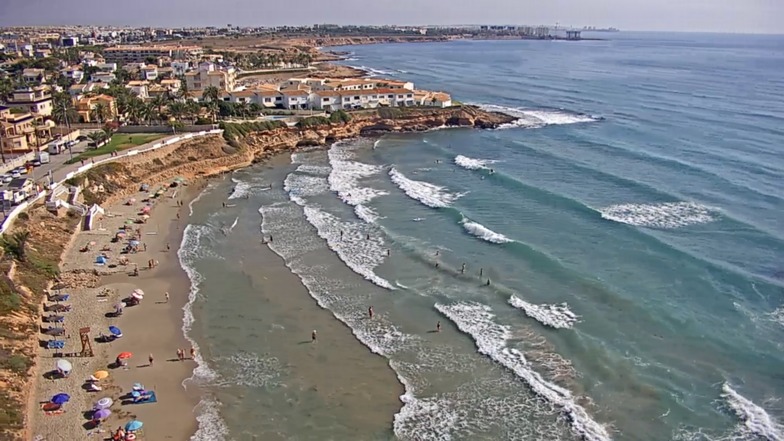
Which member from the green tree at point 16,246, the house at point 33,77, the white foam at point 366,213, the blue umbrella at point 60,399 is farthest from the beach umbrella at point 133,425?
the house at point 33,77

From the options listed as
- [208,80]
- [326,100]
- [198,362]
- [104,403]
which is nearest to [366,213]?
[198,362]

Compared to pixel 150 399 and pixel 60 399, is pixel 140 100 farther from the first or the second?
pixel 150 399

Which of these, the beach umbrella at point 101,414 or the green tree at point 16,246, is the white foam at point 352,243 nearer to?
the beach umbrella at point 101,414

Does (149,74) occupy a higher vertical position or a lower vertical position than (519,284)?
higher

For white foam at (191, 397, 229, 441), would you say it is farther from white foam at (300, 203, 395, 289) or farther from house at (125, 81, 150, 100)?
house at (125, 81, 150, 100)

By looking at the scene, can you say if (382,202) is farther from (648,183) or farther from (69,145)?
(69,145)

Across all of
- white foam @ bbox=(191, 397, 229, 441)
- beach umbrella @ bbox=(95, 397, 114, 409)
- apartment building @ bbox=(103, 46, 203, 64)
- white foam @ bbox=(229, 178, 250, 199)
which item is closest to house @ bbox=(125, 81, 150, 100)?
white foam @ bbox=(229, 178, 250, 199)
